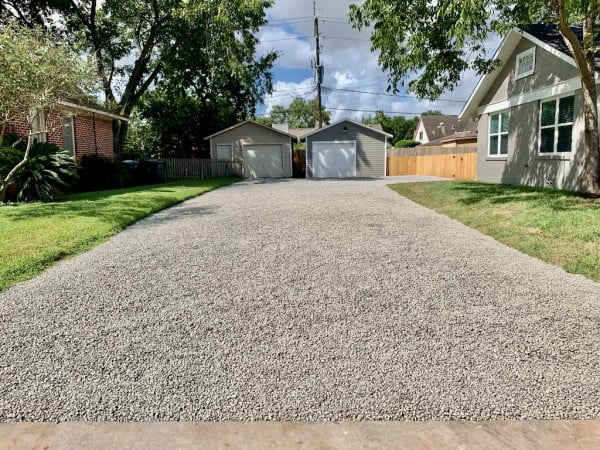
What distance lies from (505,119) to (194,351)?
604 inches

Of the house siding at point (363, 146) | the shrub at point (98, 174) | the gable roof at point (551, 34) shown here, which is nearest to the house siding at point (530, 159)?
the gable roof at point (551, 34)

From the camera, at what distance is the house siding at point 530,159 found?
449 inches

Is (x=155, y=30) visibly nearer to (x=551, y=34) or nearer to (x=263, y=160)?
(x=263, y=160)

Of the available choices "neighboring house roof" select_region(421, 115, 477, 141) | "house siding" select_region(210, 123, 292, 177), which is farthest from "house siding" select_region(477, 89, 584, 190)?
"neighboring house roof" select_region(421, 115, 477, 141)

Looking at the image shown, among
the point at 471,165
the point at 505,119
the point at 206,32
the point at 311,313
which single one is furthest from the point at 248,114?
the point at 311,313

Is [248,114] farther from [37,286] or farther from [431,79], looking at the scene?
[37,286]

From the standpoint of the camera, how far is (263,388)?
8.74 feet

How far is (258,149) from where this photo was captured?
88.6ft

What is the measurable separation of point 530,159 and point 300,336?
1287cm

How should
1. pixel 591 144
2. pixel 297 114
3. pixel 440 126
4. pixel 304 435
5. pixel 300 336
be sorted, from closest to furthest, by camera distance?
pixel 304 435
pixel 300 336
pixel 591 144
pixel 440 126
pixel 297 114

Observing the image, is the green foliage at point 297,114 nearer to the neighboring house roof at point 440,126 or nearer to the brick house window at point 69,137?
the neighboring house roof at point 440,126

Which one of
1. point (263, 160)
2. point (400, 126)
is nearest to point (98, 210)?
point (263, 160)

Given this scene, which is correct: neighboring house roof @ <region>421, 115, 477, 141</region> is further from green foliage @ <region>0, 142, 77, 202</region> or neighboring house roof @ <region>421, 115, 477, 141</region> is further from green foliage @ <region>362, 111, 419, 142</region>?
green foliage @ <region>0, 142, 77, 202</region>

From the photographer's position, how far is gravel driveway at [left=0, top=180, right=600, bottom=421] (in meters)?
2.53
